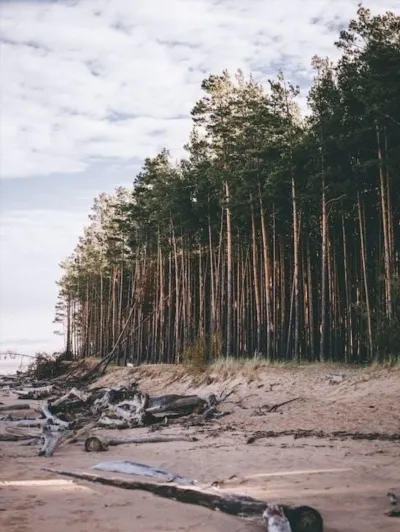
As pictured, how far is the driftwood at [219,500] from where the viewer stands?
454 cm

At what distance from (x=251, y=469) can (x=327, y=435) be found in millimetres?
3230

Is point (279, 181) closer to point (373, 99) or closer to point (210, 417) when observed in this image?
point (373, 99)

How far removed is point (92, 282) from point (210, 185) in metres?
29.9

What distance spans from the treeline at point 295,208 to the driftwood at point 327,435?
646 centimetres

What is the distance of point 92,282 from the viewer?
2291 inches

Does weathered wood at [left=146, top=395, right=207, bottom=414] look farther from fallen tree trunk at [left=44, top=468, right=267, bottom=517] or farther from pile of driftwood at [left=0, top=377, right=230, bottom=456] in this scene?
fallen tree trunk at [left=44, top=468, right=267, bottom=517]

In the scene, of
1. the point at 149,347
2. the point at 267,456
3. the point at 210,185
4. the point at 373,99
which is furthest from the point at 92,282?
the point at 267,456

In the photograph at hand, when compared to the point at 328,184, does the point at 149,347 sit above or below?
below

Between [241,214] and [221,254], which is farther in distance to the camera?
[221,254]

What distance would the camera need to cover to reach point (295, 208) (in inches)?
989

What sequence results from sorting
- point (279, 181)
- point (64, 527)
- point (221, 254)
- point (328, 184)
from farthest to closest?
point (221, 254) → point (279, 181) → point (328, 184) → point (64, 527)

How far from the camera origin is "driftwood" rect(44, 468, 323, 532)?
4.54m

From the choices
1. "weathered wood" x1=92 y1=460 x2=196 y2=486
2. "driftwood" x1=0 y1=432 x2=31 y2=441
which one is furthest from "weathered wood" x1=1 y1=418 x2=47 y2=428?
"weathered wood" x1=92 y1=460 x2=196 y2=486

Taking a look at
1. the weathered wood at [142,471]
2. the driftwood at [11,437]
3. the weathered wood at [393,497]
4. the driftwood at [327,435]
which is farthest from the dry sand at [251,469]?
the driftwood at [11,437]
